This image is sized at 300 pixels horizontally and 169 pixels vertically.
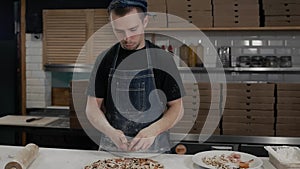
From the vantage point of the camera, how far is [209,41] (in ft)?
12.3

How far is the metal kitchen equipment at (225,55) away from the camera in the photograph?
366 cm

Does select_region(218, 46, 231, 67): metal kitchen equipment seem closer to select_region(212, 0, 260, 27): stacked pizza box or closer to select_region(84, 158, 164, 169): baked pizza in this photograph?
select_region(212, 0, 260, 27): stacked pizza box

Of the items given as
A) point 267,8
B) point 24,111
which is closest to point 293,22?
point 267,8

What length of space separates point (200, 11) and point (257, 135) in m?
1.22

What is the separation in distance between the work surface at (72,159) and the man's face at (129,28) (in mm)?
619

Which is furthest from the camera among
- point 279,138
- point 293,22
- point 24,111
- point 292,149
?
point 24,111

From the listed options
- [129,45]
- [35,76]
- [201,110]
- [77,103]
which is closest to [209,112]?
[201,110]

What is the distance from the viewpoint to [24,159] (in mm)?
1519

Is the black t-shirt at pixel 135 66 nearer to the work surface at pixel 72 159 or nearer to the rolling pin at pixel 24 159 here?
the work surface at pixel 72 159

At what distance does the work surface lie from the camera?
5.20ft

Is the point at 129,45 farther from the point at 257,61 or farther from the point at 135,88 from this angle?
the point at 257,61

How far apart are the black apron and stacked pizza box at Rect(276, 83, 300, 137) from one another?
1.34 m

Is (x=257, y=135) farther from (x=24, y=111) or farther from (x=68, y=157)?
(x=24, y=111)

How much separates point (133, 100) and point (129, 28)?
0.44 m
